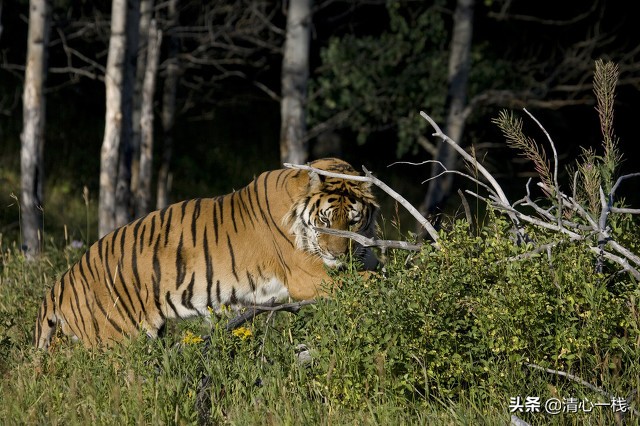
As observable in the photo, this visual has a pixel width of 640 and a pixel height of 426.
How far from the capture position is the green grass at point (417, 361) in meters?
4.58

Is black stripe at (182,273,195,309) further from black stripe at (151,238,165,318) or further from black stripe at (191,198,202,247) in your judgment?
black stripe at (191,198,202,247)

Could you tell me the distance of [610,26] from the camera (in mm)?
20016

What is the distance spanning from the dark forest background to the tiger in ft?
24.2

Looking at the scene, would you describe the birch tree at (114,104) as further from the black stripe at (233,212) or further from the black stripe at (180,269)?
the black stripe at (180,269)

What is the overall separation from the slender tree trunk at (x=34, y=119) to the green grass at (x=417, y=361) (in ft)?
18.3

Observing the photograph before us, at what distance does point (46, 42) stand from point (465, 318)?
7.25 meters

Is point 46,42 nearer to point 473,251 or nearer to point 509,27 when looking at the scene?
point 473,251

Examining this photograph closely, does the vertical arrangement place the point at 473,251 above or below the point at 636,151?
above

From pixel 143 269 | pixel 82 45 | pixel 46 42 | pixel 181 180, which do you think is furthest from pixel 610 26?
pixel 143 269

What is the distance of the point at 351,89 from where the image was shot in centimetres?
1639

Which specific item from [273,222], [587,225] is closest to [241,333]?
[273,222]

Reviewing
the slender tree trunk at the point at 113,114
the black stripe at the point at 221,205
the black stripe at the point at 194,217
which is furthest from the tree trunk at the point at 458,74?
the black stripe at the point at 194,217

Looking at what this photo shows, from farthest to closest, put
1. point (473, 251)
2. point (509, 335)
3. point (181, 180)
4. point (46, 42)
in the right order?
point (181, 180) < point (46, 42) < point (473, 251) < point (509, 335)

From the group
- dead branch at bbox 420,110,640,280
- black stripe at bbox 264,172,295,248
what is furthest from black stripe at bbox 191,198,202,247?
dead branch at bbox 420,110,640,280
